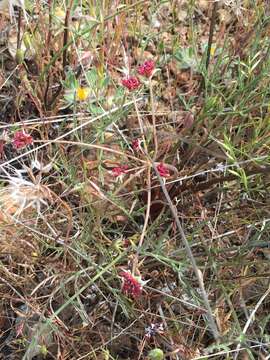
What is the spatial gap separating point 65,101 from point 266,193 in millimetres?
519

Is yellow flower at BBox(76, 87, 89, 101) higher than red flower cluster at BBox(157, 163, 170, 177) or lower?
higher

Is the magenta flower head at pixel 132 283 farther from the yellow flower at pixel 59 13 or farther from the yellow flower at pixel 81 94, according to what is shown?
the yellow flower at pixel 59 13

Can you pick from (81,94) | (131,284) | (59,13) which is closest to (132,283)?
(131,284)

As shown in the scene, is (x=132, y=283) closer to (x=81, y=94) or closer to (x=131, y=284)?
(x=131, y=284)

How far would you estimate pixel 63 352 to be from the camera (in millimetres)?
1335

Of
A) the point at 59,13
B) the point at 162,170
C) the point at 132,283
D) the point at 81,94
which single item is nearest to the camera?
the point at 132,283

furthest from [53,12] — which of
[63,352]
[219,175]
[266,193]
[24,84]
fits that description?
[63,352]

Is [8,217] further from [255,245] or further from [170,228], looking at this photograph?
[255,245]

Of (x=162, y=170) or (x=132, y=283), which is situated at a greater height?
(x=162, y=170)

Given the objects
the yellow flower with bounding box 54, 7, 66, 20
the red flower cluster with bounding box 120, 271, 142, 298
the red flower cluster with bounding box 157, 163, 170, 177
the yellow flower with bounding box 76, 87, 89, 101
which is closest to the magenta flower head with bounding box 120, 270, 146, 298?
the red flower cluster with bounding box 120, 271, 142, 298

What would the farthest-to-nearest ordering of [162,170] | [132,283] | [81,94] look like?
[81,94], [162,170], [132,283]

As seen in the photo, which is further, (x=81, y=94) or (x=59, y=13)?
(x=59, y=13)

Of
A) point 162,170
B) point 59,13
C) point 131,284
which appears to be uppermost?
point 59,13

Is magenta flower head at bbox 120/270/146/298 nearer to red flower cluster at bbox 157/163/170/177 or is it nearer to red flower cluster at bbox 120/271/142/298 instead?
red flower cluster at bbox 120/271/142/298
